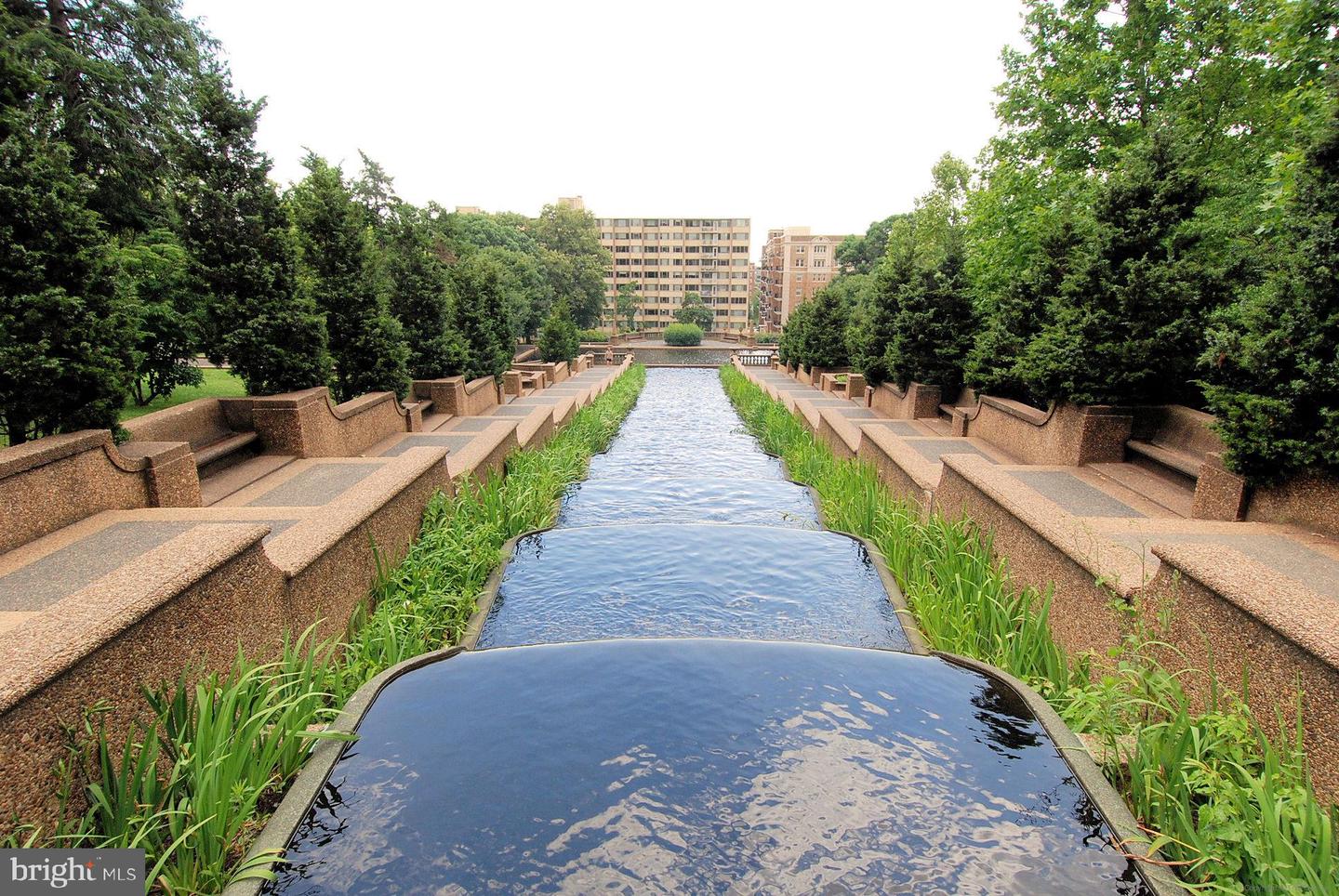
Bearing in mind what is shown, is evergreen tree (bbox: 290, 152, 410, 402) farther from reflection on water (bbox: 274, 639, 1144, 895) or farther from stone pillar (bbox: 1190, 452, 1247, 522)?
stone pillar (bbox: 1190, 452, 1247, 522)

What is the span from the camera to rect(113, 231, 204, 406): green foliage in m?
13.5

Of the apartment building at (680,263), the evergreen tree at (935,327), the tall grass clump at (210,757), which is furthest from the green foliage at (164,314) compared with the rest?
the apartment building at (680,263)

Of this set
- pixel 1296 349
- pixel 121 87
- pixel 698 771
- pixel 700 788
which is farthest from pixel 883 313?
pixel 121 87

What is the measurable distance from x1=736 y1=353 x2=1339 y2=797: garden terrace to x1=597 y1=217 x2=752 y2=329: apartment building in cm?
10810

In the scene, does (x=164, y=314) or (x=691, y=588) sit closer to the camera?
(x=691, y=588)

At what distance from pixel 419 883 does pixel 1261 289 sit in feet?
25.4

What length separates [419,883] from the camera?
312 centimetres

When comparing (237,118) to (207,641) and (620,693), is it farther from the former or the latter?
(620,693)

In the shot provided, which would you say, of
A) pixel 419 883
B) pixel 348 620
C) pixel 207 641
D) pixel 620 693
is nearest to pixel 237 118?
pixel 348 620

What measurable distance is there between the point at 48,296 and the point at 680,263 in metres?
116

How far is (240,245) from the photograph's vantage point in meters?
9.52

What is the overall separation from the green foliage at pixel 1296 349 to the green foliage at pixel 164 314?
14.8 meters

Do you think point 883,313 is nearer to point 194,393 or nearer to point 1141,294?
point 1141,294
